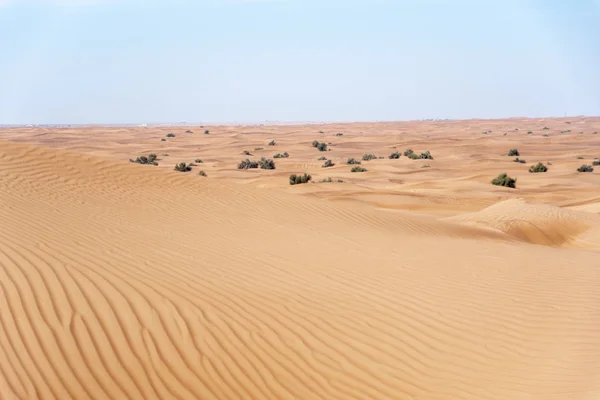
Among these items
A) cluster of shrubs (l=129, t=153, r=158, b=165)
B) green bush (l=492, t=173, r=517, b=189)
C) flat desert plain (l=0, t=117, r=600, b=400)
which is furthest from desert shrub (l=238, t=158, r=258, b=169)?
flat desert plain (l=0, t=117, r=600, b=400)

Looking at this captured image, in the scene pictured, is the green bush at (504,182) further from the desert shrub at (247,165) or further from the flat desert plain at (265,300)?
the desert shrub at (247,165)

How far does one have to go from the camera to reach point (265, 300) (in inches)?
275

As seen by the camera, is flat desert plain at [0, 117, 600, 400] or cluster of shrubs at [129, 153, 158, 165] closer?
flat desert plain at [0, 117, 600, 400]

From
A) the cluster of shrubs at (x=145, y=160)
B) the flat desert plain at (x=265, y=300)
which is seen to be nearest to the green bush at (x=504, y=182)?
the flat desert plain at (x=265, y=300)

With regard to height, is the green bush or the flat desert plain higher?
the flat desert plain

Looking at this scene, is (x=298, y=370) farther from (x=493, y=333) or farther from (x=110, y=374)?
(x=493, y=333)

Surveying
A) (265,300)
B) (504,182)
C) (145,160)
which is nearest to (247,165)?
(145,160)

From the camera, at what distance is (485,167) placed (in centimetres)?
3328

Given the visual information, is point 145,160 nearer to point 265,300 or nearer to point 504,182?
point 504,182

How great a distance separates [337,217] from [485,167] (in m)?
21.5

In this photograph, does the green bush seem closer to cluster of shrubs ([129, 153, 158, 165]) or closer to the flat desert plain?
the flat desert plain

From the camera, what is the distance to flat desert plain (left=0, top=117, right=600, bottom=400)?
534cm

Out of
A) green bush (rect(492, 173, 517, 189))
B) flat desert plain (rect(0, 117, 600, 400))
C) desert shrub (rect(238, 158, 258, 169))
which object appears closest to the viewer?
flat desert plain (rect(0, 117, 600, 400))

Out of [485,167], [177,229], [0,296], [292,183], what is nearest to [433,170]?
[485,167]
